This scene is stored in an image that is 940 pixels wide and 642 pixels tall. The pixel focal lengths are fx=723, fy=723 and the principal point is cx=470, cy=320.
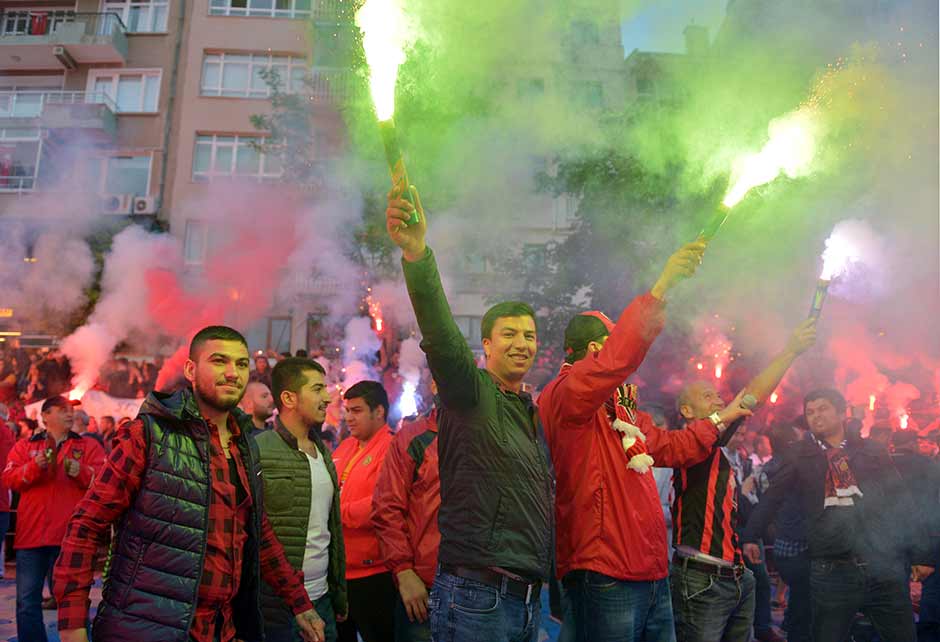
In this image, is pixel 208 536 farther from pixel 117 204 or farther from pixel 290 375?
pixel 117 204

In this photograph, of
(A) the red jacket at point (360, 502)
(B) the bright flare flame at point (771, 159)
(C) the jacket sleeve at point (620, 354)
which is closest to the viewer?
(C) the jacket sleeve at point (620, 354)

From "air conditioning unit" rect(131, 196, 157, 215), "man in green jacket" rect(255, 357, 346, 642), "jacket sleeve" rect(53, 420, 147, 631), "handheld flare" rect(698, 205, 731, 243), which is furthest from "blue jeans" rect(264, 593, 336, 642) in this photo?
"air conditioning unit" rect(131, 196, 157, 215)

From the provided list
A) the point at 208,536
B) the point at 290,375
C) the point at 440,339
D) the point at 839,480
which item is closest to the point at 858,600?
the point at 839,480

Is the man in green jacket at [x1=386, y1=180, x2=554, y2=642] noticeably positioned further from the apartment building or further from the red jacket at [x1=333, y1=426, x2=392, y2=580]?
the apartment building

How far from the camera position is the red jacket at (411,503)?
3.37 meters

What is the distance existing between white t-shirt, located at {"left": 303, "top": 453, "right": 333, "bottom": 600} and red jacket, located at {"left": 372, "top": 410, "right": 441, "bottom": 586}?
24 cm

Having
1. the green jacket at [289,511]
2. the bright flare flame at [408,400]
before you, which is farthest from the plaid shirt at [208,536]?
the bright flare flame at [408,400]

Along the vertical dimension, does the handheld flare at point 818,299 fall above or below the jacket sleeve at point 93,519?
above

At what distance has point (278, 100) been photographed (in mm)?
19094

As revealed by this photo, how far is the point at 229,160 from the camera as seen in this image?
70.5ft

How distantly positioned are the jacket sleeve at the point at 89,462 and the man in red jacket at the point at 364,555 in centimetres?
231

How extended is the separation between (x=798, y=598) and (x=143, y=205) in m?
20.5

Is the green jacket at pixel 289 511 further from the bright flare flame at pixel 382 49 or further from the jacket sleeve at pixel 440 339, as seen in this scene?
the bright flare flame at pixel 382 49

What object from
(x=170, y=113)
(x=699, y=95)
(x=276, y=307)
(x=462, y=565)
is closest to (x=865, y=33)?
(x=699, y=95)
